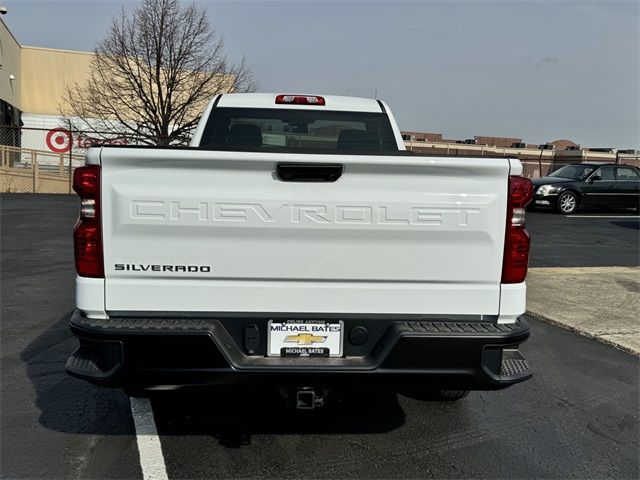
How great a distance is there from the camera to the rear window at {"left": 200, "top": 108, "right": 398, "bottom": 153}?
14.8 feet

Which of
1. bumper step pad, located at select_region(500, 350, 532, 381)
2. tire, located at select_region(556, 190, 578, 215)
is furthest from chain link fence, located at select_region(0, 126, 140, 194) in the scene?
bumper step pad, located at select_region(500, 350, 532, 381)

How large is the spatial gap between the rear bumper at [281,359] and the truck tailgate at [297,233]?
0.33ft

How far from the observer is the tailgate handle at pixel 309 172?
2.67 m

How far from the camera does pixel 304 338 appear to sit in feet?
9.09

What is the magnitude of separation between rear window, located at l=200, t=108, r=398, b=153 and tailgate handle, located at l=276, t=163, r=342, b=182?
182 centimetres

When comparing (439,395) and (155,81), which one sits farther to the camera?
(155,81)

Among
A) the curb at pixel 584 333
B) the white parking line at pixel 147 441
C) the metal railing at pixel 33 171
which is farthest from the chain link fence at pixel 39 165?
the white parking line at pixel 147 441

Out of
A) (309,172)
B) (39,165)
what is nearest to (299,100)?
(309,172)

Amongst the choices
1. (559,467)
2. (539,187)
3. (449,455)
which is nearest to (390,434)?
(449,455)

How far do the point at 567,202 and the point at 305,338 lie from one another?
54.0 ft

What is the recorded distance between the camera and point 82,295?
267 centimetres

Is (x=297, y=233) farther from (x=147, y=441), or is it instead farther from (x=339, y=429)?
(x=147, y=441)

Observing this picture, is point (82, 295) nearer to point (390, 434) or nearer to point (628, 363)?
point (390, 434)

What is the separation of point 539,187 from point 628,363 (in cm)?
1328
